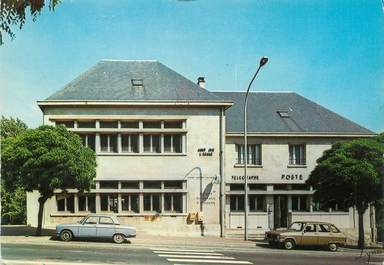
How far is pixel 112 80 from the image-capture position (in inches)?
543

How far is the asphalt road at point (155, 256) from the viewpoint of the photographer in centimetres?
1033

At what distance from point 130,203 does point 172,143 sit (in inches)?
89.0

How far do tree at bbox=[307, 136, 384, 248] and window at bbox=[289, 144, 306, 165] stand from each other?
67cm

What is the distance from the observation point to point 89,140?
547 inches

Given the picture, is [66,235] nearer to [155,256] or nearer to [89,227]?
[89,227]

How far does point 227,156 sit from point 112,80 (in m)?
4.48

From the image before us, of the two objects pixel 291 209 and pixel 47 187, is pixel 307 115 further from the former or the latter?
pixel 47 187

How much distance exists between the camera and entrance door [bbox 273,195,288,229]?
15.0m

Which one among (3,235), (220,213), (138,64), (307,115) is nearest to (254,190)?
(220,213)

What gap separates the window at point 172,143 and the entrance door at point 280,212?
337cm

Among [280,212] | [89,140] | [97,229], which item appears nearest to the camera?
[97,229]

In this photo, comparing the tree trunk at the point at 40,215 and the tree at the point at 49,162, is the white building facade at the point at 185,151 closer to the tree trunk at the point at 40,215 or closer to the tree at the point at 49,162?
the tree trunk at the point at 40,215

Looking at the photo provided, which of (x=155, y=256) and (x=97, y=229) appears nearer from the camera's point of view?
(x=155, y=256)

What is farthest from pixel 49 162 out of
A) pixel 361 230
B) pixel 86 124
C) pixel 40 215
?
pixel 361 230
